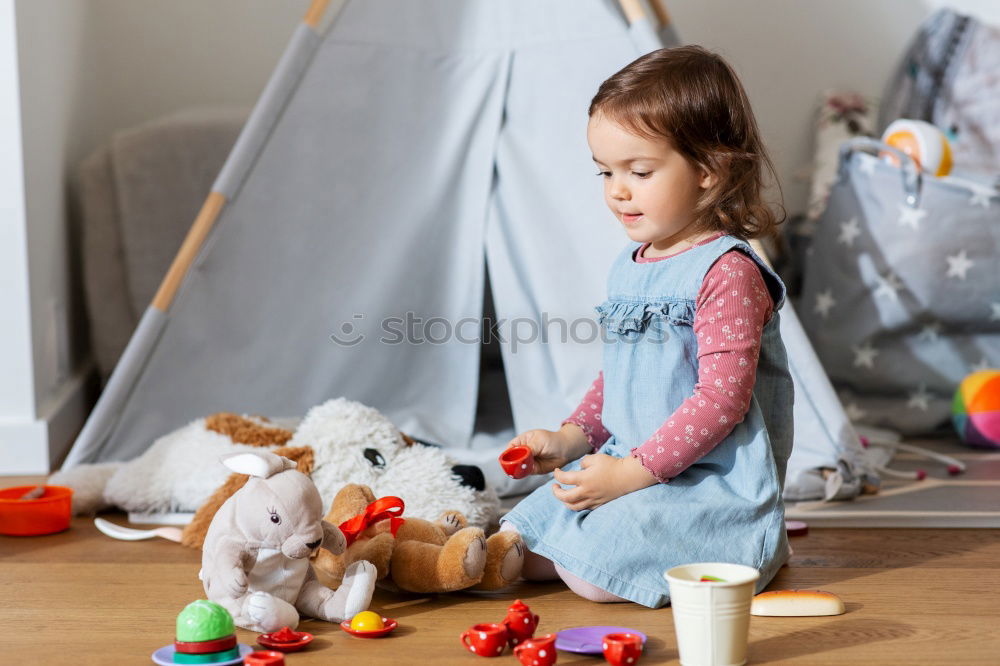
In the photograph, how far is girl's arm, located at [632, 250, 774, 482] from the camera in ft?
3.87

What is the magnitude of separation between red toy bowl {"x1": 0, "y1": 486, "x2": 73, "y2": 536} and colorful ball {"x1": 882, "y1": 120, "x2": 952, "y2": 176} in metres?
1.63

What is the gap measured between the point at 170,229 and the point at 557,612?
150 centimetres

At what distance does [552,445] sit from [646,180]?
1.11 feet

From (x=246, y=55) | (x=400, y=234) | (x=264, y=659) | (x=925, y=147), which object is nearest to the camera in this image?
(x=264, y=659)

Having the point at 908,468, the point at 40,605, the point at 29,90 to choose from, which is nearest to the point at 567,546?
the point at 40,605

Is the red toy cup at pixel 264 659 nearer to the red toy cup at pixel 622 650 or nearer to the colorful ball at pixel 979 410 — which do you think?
the red toy cup at pixel 622 650

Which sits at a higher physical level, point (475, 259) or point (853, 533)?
point (475, 259)

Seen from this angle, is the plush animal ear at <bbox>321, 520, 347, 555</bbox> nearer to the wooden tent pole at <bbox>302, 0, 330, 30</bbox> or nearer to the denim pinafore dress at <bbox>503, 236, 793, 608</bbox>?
the denim pinafore dress at <bbox>503, 236, 793, 608</bbox>

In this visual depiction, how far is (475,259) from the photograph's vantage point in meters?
1.94

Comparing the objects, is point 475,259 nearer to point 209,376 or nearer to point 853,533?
point 209,376

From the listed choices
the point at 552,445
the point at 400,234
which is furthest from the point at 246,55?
the point at 552,445

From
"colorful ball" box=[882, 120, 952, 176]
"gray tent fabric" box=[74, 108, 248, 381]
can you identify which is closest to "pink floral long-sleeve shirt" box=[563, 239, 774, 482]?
"colorful ball" box=[882, 120, 952, 176]

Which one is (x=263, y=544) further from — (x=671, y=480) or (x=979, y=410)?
(x=979, y=410)

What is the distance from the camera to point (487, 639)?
1.05m
